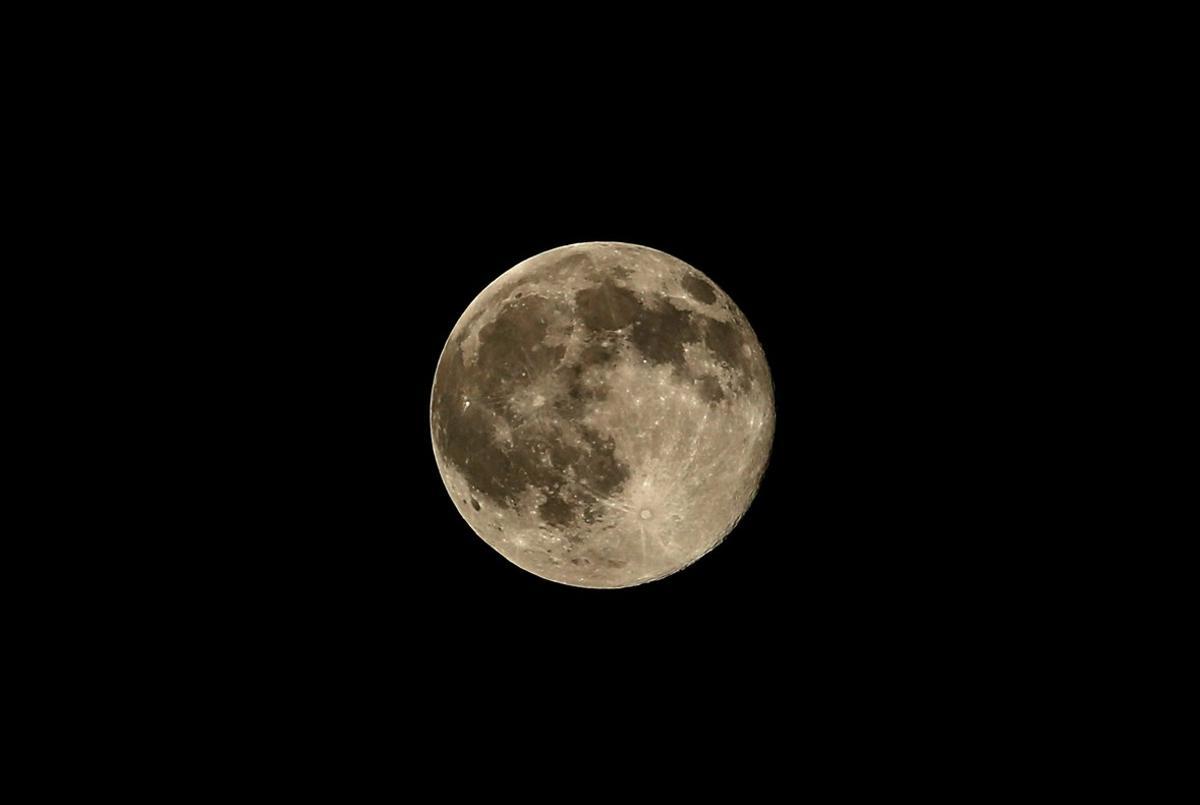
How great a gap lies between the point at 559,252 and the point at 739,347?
1.19 m

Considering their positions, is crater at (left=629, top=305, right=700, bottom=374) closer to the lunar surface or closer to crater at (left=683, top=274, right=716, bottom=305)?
the lunar surface

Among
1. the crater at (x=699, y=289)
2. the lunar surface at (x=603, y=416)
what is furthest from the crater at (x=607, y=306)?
the crater at (x=699, y=289)

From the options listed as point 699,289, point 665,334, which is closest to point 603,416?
point 665,334

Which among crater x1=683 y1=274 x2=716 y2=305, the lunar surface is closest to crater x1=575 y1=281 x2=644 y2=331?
the lunar surface

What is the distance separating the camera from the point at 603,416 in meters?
3.79

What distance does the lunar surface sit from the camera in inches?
151

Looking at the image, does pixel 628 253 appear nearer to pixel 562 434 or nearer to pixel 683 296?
pixel 683 296

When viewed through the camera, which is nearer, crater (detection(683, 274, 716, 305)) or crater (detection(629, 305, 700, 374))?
crater (detection(629, 305, 700, 374))

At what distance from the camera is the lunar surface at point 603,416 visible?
3.83 m

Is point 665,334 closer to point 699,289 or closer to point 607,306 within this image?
point 607,306

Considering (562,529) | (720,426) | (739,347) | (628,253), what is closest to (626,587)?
(562,529)

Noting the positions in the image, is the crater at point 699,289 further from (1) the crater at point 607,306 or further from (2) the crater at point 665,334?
(1) the crater at point 607,306

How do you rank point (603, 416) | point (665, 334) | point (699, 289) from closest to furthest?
point (603, 416) < point (665, 334) < point (699, 289)

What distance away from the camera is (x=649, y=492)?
3.89 meters
